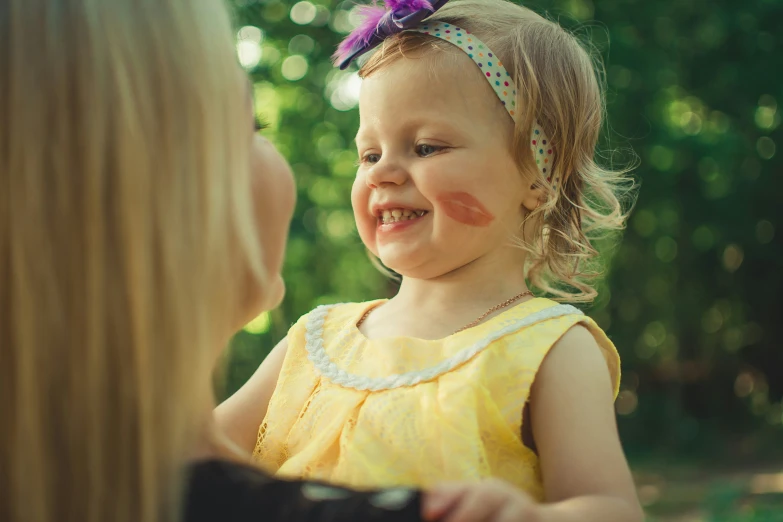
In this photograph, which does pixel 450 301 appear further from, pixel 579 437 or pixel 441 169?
pixel 579 437

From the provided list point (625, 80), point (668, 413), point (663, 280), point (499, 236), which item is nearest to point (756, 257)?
point (663, 280)

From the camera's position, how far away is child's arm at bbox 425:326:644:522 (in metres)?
1.47

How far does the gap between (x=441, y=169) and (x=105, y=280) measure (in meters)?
0.91

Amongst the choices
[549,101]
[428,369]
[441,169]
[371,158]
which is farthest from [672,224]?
[428,369]

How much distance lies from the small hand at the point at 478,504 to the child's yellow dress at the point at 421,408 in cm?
35

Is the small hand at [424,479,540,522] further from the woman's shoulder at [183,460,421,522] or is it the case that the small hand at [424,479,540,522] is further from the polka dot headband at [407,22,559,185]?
the polka dot headband at [407,22,559,185]

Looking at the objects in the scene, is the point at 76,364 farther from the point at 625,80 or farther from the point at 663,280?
the point at 663,280

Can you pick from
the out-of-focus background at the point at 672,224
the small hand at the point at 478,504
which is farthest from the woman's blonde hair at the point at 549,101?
the out-of-focus background at the point at 672,224

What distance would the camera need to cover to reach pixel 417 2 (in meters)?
2.02

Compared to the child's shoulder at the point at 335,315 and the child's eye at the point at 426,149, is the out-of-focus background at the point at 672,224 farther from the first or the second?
the child's eye at the point at 426,149

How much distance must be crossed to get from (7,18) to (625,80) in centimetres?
668

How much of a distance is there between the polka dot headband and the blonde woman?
0.89 m

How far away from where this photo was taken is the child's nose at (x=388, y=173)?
1.92m

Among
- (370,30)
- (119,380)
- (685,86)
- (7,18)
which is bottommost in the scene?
(685,86)
